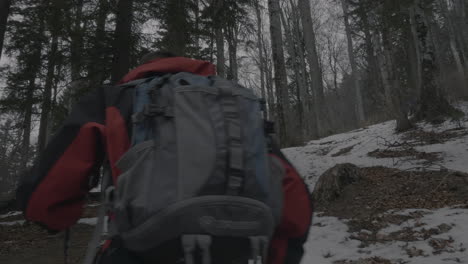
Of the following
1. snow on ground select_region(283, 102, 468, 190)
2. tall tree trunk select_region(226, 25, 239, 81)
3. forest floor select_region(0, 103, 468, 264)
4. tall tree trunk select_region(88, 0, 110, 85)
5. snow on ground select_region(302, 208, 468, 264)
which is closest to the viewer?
snow on ground select_region(302, 208, 468, 264)

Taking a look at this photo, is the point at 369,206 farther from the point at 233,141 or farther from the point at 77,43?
the point at 77,43

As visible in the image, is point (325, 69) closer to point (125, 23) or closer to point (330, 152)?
point (330, 152)

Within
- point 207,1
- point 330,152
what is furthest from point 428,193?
point 207,1

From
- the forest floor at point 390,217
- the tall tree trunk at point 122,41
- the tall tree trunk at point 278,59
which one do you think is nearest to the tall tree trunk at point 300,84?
the tall tree trunk at point 278,59

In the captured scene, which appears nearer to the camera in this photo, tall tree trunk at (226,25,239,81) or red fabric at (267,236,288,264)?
red fabric at (267,236,288,264)

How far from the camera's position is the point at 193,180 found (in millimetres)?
1233

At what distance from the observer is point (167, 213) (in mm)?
1185

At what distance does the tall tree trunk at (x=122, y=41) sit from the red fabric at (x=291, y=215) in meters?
6.15

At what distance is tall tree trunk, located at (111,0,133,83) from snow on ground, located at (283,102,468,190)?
4928mm

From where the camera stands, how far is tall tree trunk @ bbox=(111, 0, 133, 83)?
7.20 meters

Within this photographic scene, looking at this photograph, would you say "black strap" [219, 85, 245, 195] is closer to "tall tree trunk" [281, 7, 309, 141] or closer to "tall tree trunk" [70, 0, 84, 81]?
"tall tree trunk" [70, 0, 84, 81]

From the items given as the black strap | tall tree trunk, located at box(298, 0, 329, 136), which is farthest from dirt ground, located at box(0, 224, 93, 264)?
tall tree trunk, located at box(298, 0, 329, 136)

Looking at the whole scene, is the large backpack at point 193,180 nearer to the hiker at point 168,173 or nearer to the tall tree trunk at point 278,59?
the hiker at point 168,173

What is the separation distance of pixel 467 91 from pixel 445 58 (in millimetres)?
23456
